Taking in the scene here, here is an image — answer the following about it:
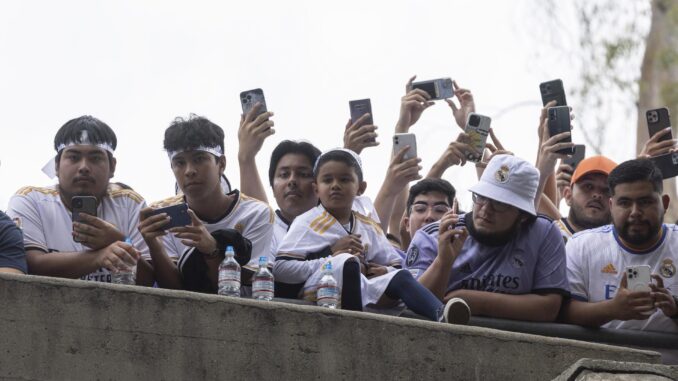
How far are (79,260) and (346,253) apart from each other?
161 centimetres

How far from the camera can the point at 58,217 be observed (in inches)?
308

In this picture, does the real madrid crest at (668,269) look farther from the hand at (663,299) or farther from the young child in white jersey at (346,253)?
the young child in white jersey at (346,253)

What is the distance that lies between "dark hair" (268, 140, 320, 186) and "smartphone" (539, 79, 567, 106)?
6.46 feet

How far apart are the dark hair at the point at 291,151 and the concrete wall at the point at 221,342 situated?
2183 millimetres

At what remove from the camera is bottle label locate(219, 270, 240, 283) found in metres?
7.38

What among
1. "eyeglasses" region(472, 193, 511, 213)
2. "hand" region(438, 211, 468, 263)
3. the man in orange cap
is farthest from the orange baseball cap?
"hand" region(438, 211, 468, 263)

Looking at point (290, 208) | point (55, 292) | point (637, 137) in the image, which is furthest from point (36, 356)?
point (637, 137)

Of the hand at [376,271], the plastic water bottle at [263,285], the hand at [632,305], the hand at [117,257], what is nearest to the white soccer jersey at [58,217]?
the hand at [117,257]

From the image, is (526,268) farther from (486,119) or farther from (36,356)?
(36,356)

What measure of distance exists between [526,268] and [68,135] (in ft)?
9.97

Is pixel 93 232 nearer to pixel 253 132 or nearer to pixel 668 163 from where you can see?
pixel 253 132

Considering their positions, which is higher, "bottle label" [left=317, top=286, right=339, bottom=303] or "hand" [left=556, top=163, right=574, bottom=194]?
"hand" [left=556, top=163, right=574, bottom=194]

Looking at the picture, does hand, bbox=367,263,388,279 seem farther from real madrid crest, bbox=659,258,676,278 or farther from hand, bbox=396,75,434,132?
hand, bbox=396,75,434,132

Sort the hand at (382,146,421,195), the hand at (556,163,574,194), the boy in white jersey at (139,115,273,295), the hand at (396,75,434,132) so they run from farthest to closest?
the hand at (556,163,574,194), the hand at (396,75,434,132), the hand at (382,146,421,195), the boy in white jersey at (139,115,273,295)
